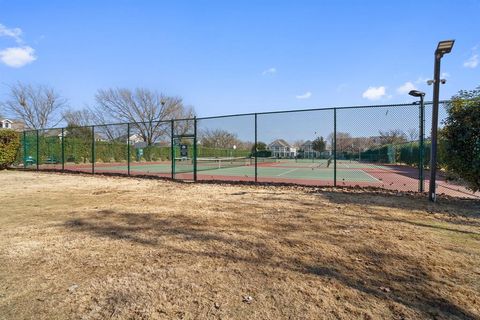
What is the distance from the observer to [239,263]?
324 centimetres

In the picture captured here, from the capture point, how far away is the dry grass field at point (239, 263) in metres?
2.38

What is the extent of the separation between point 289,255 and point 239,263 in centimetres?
64

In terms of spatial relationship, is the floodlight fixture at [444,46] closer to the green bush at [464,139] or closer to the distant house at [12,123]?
the green bush at [464,139]

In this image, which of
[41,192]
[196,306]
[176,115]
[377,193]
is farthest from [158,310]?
[176,115]

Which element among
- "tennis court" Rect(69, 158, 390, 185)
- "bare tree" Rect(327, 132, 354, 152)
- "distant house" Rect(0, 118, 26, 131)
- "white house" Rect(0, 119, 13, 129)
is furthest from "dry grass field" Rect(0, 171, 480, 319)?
"white house" Rect(0, 119, 13, 129)

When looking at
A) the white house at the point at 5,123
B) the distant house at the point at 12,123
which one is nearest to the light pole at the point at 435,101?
the distant house at the point at 12,123

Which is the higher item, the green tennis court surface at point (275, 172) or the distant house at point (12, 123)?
the distant house at point (12, 123)

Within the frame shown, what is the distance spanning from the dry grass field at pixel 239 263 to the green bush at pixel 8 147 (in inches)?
581

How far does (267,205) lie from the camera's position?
261 inches

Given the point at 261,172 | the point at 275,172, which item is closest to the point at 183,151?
the point at 261,172

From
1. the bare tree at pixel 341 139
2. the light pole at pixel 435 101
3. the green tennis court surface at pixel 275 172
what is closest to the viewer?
the light pole at pixel 435 101

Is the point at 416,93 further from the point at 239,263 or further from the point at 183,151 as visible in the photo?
the point at 183,151

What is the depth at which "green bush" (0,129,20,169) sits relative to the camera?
17561mm

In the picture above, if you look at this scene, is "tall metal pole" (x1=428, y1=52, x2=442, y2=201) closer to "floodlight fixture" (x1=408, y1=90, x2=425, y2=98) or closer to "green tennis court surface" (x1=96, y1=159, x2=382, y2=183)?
"floodlight fixture" (x1=408, y1=90, x2=425, y2=98)
